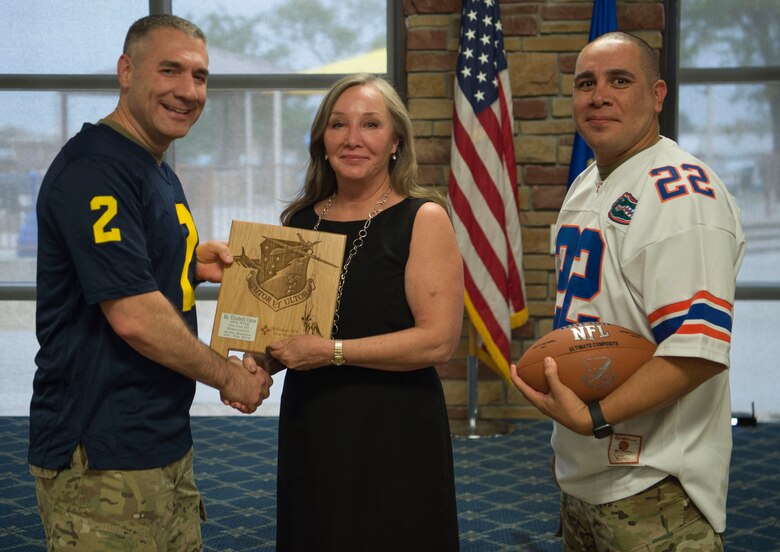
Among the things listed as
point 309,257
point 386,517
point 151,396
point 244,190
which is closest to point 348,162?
point 309,257

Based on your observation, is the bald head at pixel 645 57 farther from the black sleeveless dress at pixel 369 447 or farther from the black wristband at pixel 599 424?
the black wristband at pixel 599 424

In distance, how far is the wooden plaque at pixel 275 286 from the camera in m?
2.06

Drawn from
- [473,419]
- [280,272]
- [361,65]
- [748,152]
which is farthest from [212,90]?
[280,272]

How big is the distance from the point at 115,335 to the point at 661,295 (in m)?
1.15

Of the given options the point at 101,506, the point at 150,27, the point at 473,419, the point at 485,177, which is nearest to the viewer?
the point at 101,506

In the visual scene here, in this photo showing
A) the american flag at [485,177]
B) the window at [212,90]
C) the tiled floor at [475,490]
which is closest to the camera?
the tiled floor at [475,490]

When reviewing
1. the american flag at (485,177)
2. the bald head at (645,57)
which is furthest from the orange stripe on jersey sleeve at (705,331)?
the american flag at (485,177)

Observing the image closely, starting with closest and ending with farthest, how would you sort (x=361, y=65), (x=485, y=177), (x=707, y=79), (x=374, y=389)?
(x=374, y=389) < (x=485, y=177) < (x=707, y=79) < (x=361, y=65)

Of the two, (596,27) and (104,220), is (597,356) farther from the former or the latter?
(596,27)

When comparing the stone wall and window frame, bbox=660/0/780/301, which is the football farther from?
window frame, bbox=660/0/780/301

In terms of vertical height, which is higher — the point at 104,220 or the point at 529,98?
the point at 529,98

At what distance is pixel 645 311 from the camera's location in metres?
1.73

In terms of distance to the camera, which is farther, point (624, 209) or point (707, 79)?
point (707, 79)

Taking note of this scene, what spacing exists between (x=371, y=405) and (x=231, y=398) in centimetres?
34
